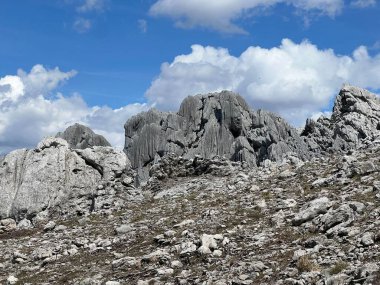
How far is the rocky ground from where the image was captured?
16.1 meters

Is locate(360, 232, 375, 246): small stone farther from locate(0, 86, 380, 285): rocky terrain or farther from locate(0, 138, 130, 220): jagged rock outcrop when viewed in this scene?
locate(0, 138, 130, 220): jagged rock outcrop

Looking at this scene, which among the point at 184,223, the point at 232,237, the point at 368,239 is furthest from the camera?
the point at 184,223

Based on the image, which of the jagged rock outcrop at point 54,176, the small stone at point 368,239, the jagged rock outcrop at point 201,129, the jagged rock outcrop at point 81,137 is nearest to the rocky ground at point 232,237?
the small stone at point 368,239

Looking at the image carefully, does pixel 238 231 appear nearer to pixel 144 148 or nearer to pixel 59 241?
pixel 59 241

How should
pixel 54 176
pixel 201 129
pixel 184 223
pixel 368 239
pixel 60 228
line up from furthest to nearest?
pixel 201 129, pixel 54 176, pixel 60 228, pixel 184 223, pixel 368 239

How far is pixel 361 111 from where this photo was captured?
351 ft

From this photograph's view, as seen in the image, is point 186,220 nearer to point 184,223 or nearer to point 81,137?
point 184,223

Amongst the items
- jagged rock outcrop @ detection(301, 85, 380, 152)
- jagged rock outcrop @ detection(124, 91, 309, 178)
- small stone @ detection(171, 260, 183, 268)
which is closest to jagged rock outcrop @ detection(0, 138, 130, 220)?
small stone @ detection(171, 260, 183, 268)

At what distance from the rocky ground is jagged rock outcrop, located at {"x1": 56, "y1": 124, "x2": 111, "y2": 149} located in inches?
3296

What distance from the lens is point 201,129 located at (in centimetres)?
14450

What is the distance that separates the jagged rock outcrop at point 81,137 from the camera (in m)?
121

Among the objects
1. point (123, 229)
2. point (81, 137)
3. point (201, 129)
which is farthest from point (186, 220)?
point (201, 129)

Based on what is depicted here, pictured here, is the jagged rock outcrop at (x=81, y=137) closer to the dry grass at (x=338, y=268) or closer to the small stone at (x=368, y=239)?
the small stone at (x=368, y=239)

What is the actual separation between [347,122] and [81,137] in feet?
214
